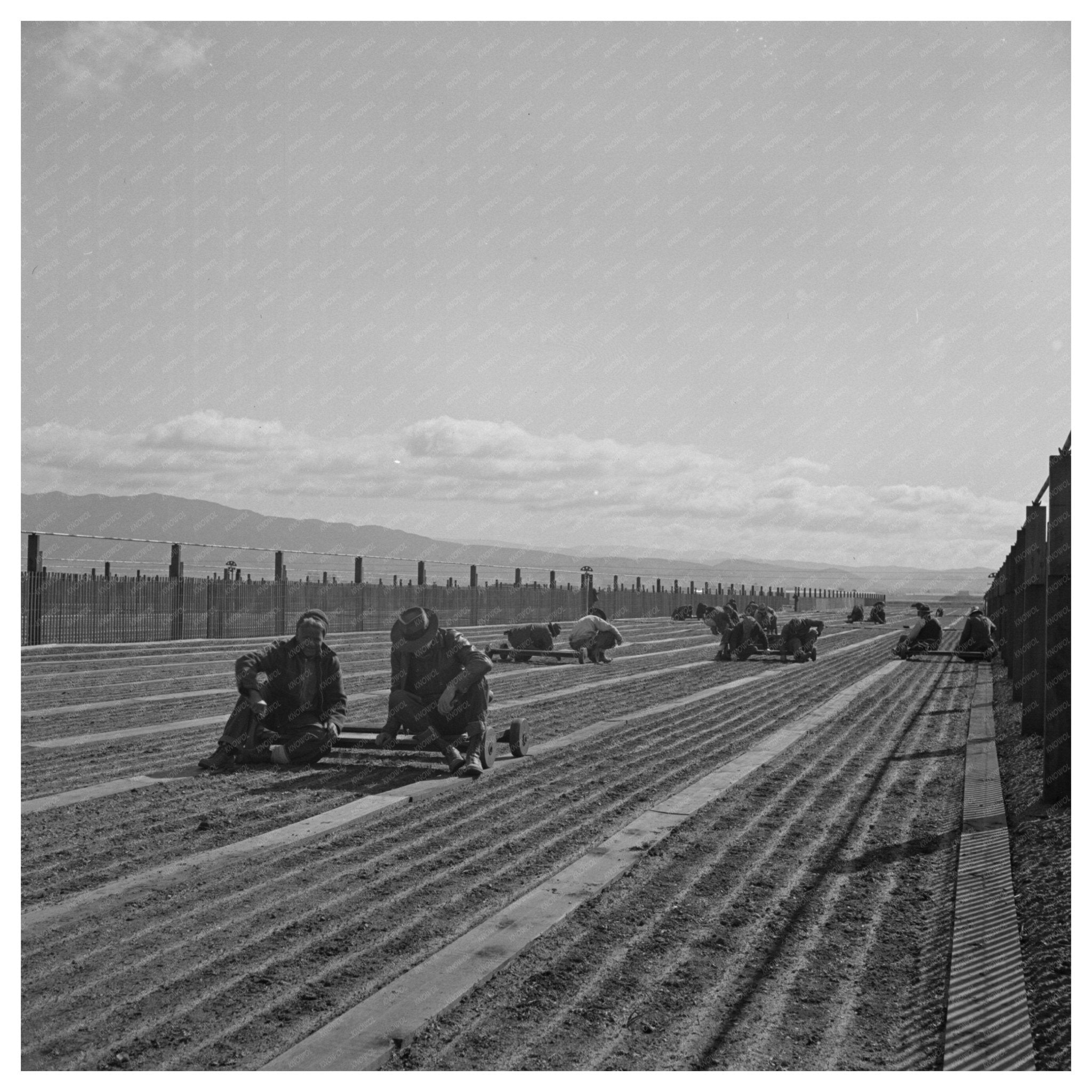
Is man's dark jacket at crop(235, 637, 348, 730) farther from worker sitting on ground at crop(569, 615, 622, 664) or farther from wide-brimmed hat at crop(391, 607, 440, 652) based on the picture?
worker sitting on ground at crop(569, 615, 622, 664)

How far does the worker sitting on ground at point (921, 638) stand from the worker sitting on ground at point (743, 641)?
147 inches

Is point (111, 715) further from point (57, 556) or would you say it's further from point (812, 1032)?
point (57, 556)

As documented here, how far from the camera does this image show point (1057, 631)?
794 cm

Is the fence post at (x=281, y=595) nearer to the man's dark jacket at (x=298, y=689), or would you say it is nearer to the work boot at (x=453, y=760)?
the man's dark jacket at (x=298, y=689)

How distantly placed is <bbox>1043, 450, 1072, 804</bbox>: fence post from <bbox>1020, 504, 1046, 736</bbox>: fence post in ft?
4.54

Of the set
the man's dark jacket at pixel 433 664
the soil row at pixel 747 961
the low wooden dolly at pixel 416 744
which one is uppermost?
the man's dark jacket at pixel 433 664

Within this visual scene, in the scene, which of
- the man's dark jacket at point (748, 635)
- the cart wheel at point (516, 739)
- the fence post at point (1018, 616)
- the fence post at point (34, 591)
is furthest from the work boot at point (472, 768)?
the fence post at point (34, 591)

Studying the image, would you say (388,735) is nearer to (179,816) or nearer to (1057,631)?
(179,816)

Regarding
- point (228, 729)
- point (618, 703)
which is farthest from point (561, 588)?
point (228, 729)

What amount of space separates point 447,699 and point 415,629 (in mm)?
637

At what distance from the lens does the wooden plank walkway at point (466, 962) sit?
3.41 m

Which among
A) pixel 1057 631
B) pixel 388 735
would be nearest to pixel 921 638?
pixel 1057 631

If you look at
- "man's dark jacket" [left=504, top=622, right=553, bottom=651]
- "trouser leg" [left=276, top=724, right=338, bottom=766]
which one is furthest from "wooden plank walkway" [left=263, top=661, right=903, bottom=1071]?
"man's dark jacket" [left=504, top=622, right=553, bottom=651]

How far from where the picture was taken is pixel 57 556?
22.8 metres
